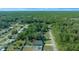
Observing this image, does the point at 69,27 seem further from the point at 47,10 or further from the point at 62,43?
the point at 47,10

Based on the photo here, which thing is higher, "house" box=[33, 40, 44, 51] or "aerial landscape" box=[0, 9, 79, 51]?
"aerial landscape" box=[0, 9, 79, 51]

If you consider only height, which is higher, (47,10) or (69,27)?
(47,10)

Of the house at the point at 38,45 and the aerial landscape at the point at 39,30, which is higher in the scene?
Answer: the aerial landscape at the point at 39,30

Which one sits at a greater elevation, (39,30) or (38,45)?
(39,30)
